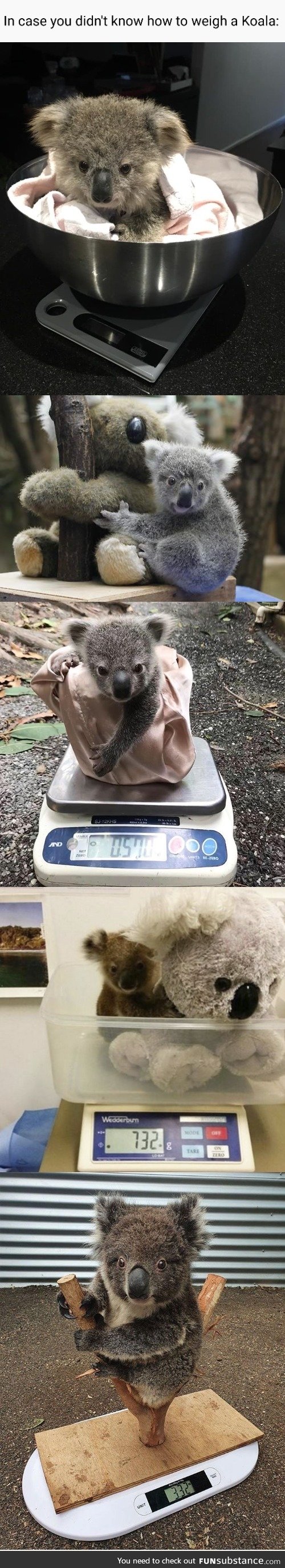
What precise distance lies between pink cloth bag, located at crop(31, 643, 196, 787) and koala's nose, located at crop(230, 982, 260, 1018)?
0.28m

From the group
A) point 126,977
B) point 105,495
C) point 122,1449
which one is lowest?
point 122,1449

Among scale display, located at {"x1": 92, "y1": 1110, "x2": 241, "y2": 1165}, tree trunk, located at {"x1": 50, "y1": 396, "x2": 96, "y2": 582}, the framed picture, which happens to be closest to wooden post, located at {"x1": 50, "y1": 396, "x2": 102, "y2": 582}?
tree trunk, located at {"x1": 50, "y1": 396, "x2": 96, "y2": 582}

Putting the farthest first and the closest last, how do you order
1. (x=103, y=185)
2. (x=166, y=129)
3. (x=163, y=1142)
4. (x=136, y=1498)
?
(x=166, y=129), (x=103, y=185), (x=163, y=1142), (x=136, y=1498)

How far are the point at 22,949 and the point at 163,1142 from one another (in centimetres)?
31

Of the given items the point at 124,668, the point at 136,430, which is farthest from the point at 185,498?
the point at 124,668

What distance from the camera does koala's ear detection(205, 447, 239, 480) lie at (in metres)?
1.37

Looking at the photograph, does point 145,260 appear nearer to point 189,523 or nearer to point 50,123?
point 50,123

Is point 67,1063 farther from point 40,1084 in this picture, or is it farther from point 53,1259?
point 53,1259

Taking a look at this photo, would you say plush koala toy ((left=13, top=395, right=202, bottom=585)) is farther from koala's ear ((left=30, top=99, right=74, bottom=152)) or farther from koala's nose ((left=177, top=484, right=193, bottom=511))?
koala's ear ((left=30, top=99, right=74, bottom=152))

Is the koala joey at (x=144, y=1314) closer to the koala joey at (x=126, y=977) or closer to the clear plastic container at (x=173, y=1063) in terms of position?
the clear plastic container at (x=173, y=1063)

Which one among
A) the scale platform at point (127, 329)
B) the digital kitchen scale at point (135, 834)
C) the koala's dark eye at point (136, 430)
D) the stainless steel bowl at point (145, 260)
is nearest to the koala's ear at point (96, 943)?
the digital kitchen scale at point (135, 834)

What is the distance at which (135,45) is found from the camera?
2475 millimetres

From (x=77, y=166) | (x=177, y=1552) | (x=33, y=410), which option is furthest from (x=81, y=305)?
(x=177, y=1552)

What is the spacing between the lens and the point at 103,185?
5.85 feet
